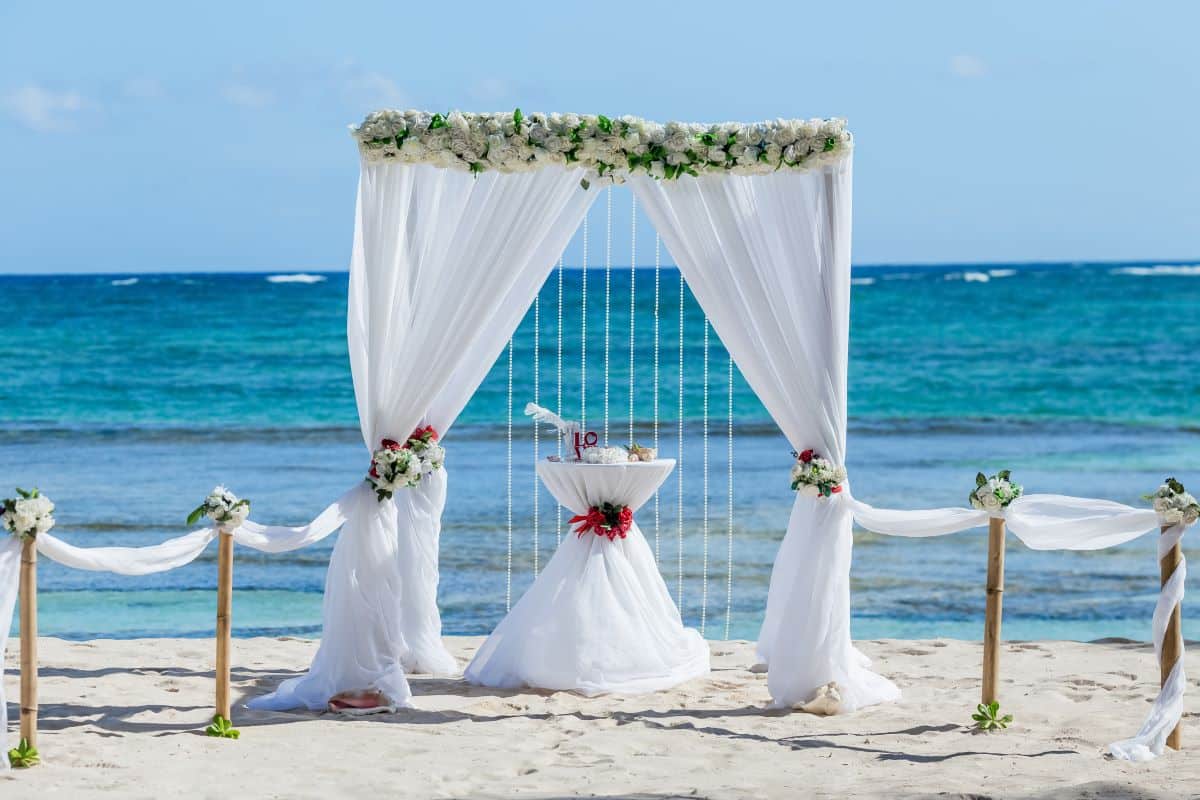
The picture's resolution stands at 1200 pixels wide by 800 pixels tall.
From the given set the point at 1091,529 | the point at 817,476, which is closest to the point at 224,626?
the point at 817,476

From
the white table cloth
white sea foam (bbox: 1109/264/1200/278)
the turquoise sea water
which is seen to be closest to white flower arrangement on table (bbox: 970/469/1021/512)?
the white table cloth

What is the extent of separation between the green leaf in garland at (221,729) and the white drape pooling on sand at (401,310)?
555 mm

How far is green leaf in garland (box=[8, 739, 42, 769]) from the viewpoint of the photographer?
5.61 metres

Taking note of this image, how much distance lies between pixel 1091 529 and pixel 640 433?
563 inches

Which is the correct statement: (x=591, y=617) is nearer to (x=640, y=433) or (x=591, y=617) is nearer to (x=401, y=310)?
(x=401, y=310)

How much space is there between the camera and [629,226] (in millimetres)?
7309

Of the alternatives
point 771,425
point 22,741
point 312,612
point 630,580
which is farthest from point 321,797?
point 771,425

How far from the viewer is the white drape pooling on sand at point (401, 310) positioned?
6.73 metres

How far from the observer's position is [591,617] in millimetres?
7188

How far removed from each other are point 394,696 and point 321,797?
1.42 m

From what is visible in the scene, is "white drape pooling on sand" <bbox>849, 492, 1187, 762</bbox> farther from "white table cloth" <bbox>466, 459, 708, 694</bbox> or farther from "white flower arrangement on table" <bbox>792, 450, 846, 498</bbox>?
"white table cloth" <bbox>466, 459, 708, 694</bbox>

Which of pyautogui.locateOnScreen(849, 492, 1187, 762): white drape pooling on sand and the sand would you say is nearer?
the sand

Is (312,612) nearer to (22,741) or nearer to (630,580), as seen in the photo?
(630,580)

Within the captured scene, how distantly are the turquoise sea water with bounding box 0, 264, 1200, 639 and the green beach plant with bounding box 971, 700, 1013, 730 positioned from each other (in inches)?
111
